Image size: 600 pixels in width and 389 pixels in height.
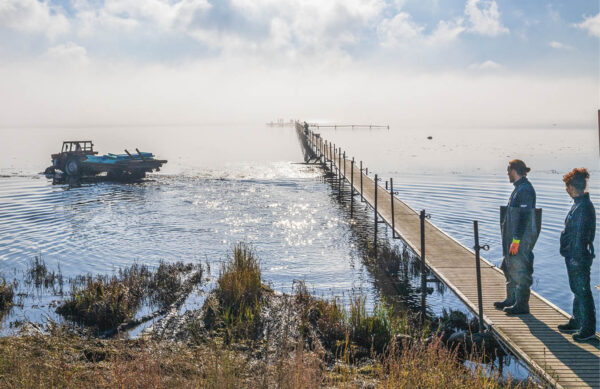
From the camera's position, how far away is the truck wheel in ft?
117

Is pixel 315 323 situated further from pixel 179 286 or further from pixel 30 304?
pixel 30 304

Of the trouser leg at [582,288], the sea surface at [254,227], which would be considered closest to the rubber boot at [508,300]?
the trouser leg at [582,288]

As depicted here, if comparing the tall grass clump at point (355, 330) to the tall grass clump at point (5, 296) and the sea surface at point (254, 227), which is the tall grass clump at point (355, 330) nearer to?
the sea surface at point (254, 227)

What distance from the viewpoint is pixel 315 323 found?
985 centimetres

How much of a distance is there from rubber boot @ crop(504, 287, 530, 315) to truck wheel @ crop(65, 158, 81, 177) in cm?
3326

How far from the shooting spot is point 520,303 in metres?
8.08

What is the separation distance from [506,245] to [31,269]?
12240 mm

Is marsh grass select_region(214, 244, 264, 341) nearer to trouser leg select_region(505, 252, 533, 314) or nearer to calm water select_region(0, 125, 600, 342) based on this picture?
calm water select_region(0, 125, 600, 342)

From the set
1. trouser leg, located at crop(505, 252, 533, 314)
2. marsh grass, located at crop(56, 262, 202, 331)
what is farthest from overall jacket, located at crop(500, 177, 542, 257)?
marsh grass, located at crop(56, 262, 202, 331)

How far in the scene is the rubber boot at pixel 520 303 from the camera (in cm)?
797

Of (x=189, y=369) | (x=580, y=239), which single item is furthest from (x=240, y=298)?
(x=580, y=239)

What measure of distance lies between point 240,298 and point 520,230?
5695 millimetres

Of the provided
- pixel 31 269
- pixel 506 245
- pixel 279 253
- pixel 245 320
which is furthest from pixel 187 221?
pixel 506 245

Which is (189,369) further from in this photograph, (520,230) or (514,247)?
(520,230)
